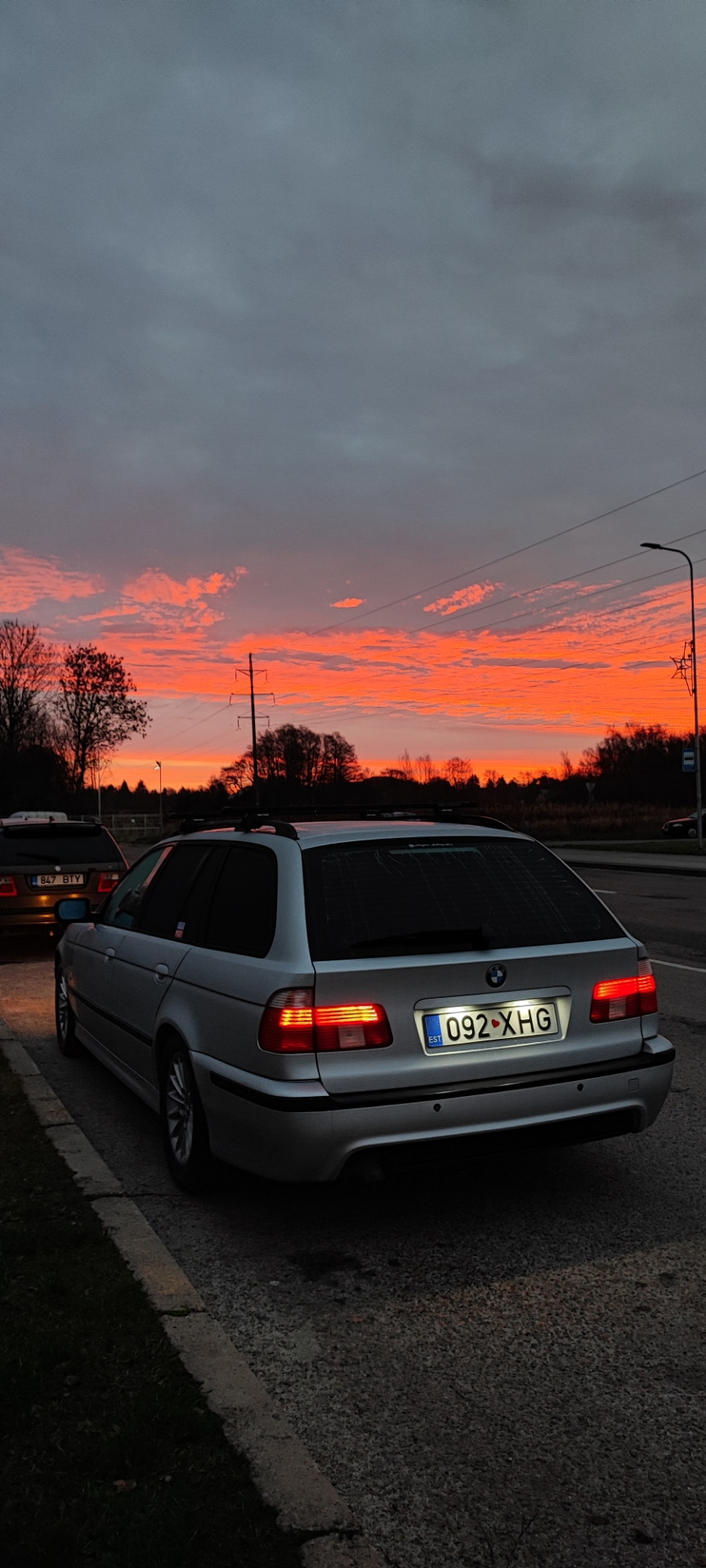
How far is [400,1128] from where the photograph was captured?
378 centimetres

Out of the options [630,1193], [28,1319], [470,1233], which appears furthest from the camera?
[630,1193]

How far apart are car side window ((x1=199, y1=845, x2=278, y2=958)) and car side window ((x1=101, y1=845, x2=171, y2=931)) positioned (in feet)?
3.64

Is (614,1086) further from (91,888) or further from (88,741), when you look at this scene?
(88,741)

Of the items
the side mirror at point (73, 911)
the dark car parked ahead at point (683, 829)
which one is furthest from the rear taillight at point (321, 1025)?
the dark car parked ahead at point (683, 829)

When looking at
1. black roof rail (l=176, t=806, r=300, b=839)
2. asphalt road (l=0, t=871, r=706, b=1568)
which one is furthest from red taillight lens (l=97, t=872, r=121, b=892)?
asphalt road (l=0, t=871, r=706, b=1568)

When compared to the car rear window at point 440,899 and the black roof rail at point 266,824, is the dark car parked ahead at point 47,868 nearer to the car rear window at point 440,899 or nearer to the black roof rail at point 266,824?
the black roof rail at point 266,824

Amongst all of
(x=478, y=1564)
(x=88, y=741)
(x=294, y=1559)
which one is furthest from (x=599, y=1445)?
(x=88, y=741)

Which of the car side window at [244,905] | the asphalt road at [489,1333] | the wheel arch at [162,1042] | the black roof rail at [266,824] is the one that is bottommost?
the asphalt road at [489,1333]

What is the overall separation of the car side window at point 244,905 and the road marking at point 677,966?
265 inches

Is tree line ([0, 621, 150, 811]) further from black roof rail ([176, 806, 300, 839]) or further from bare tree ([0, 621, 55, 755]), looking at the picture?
black roof rail ([176, 806, 300, 839])

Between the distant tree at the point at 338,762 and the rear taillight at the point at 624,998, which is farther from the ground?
the distant tree at the point at 338,762

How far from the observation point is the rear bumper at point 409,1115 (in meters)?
3.74

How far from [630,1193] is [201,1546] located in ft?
8.50

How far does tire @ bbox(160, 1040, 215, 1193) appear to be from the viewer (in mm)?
4406
